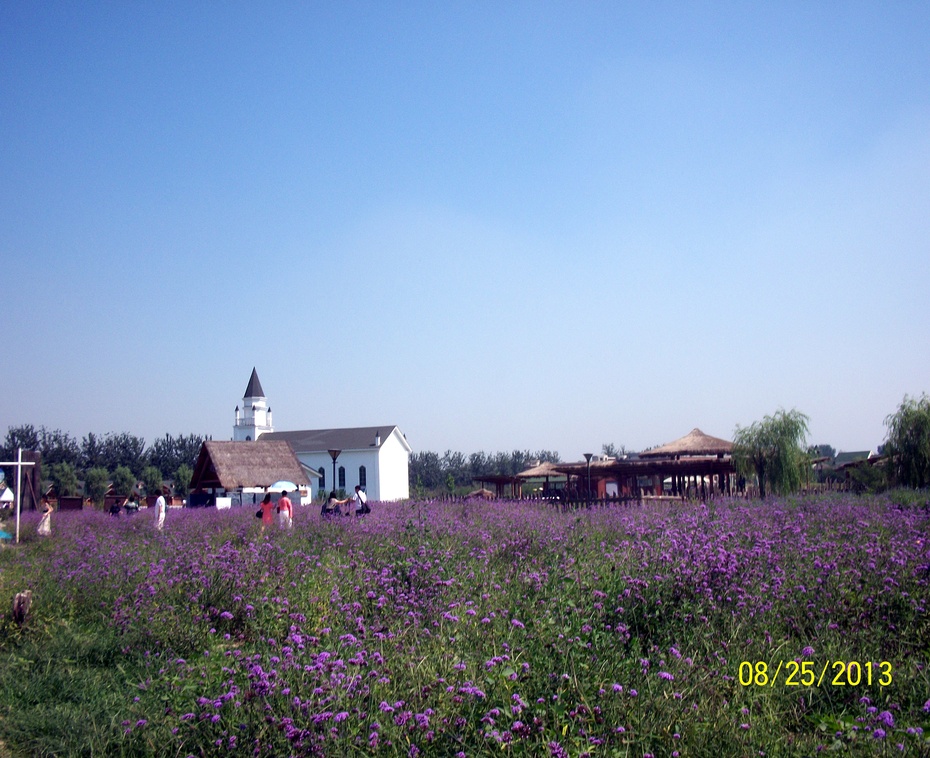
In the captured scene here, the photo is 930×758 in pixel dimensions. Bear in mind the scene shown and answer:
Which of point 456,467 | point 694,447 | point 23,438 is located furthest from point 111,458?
point 694,447

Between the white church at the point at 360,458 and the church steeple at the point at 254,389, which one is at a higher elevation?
the church steeple at the point at 254,389

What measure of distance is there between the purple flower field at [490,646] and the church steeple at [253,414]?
6755 centimetres

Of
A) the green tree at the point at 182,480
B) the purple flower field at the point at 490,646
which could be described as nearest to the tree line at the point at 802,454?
the purple flower field at the point at 490,646

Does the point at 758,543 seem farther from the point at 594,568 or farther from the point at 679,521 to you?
the point at 679,521

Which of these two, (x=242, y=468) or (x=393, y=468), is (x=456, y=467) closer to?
(x=393, y=468)

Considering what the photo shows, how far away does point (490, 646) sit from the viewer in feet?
14.5

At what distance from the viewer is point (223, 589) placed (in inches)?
247

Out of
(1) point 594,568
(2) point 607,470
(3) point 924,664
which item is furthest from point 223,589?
(2) point 607,470

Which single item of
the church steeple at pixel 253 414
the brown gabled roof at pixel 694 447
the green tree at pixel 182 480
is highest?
the church steeple at pixel 253 414

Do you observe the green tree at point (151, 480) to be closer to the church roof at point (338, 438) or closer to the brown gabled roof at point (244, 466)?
the church roof at point (338, 438)

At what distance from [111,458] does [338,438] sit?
22769 mm

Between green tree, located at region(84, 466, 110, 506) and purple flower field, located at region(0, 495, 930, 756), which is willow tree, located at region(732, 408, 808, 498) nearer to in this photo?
purple flower field, located at region(0, 495, 930, 756)

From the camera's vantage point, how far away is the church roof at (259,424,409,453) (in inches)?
2478

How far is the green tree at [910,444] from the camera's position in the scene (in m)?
22.8
